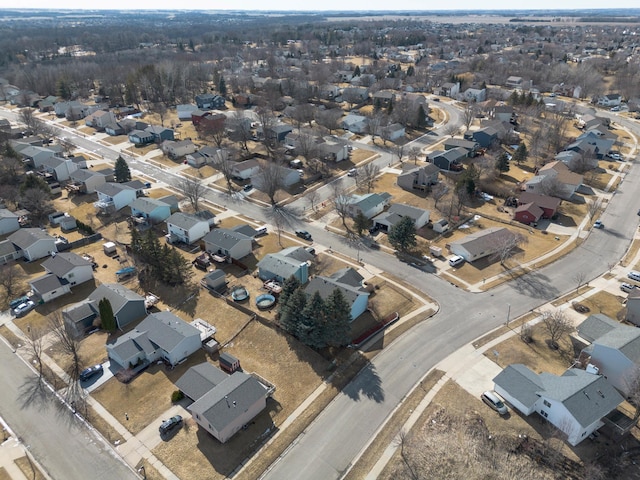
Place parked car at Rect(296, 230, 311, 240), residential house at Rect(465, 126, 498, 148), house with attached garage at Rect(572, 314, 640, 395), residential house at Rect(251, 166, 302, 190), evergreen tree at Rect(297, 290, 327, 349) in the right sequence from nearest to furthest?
house with attached garage at Rect(572, 314, 640, 395) → evergreen tree at Rect(297, 290, 327, 349) → parked car at Rect(296, 230, 311, 240) → residential house at Rect(251, 166, 302, 190) → residential house at Rect(465, 126, 498, 148)

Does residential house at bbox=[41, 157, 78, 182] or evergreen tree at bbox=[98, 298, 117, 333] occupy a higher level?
evergreen tree at bbox=[98, 298, 117, 333]

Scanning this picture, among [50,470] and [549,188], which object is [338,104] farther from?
[50,470]

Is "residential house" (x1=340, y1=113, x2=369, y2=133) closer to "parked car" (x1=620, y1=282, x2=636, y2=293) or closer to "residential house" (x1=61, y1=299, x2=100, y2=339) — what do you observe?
"parked car" (x1=620, y1=282, x2=636, y2=293)

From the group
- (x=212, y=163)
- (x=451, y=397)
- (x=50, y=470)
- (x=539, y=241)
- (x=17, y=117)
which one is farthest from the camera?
(x=17, y=117)

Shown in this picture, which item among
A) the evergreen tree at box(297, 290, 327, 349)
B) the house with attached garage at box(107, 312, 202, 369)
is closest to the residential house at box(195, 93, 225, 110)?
the house with attached garage at box(107, 312, 202, 369)

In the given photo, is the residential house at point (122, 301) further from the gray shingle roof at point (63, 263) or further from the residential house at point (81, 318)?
the gray shingle roof at point (63, 263)

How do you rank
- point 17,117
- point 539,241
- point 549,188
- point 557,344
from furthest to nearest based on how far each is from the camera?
point 17,117 < point 549,188 < point 539,241 < point 557,344

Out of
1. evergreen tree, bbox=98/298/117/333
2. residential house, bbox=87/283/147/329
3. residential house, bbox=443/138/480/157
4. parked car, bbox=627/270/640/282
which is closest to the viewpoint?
evergreen tree, bbox=98/298/117/333

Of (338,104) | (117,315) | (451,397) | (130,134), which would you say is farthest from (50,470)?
(338,104)

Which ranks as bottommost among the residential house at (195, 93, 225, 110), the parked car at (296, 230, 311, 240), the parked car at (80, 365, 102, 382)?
the residential house at (195, 93, 225, 110)
